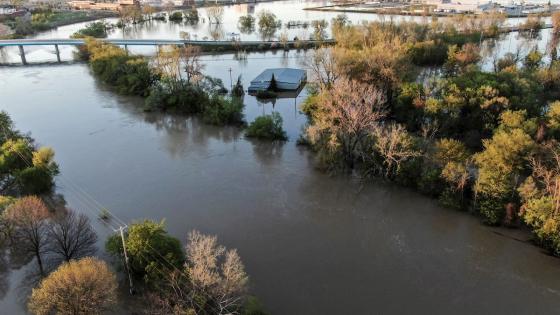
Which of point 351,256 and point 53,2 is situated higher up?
point 53,2

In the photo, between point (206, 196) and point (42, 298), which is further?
point (206, 196)

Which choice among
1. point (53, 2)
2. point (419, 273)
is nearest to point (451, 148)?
point (419, 273)

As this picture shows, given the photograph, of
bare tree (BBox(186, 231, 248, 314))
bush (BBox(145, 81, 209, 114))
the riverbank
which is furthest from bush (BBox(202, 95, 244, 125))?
the riverbank

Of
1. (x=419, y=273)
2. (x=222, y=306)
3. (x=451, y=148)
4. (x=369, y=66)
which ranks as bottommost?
(x=419, y=273)

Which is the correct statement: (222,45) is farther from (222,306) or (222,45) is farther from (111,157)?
(222,306)

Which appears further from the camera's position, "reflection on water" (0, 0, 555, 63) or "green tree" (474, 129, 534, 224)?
"reflection on water" (0, 0, 555, 63)

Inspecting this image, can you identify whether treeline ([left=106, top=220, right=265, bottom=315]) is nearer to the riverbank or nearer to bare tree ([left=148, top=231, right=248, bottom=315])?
bare tree ([left=148, top=231, right=248, bottom=315])

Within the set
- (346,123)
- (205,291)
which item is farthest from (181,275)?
(346,123)

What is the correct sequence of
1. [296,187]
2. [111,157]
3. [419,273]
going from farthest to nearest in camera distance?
[111,157] → [296,187] → [419,273]
